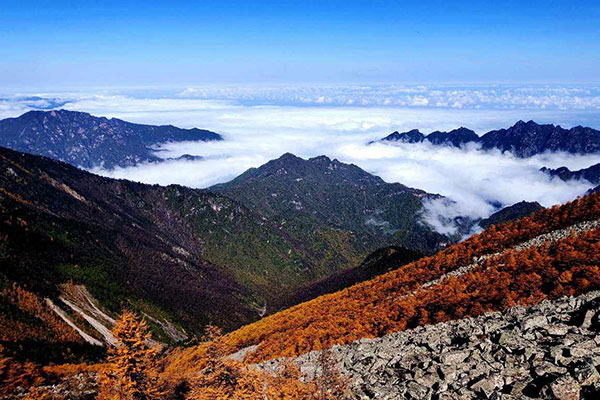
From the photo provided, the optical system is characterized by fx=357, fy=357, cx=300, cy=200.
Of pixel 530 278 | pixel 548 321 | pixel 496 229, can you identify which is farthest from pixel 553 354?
pixel 496 229

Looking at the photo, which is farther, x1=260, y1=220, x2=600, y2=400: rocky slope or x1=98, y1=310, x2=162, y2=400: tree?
x1=98, y1=310, x2=162, y2=400: tree

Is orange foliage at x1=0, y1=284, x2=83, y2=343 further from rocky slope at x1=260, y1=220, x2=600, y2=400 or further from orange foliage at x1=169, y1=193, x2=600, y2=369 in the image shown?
rocky slope at x1=260, y1=220, x2=600, y2=400

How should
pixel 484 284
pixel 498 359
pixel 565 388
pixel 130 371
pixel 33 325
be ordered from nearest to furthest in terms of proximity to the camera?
pixel 565 388, pixel 498 359, pixel 130 371, pixel 484 284, pixel 33 325

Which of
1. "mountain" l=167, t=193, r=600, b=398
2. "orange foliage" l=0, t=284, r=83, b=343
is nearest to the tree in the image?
"mountain" l=167, t=193, r=600, b=398

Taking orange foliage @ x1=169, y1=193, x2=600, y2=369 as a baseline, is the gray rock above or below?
above

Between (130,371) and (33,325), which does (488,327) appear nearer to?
(130,371)

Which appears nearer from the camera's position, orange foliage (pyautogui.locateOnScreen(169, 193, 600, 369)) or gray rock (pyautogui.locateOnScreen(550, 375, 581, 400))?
gray rock (pyautogui.locateOnScreen(550, 375, 581, 400))

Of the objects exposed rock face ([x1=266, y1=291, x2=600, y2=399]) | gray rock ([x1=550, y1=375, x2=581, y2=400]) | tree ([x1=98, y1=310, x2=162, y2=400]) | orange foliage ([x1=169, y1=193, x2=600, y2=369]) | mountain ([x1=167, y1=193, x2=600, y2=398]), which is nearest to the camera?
gray rock ([x1=550, y1=375, x2=581, y2=400])

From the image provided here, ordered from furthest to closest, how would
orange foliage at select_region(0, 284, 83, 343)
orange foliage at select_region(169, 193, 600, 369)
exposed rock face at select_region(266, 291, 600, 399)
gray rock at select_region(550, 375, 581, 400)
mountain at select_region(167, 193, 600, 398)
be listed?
orange foliage at select_region(0, 284, 83, 343)
orange foliage at select_region(169, 193, 600, 369)
mountain at select_region(167, 193, 600, 398)
exposed rock face at select_region(266, 291, 600, 399)
gray rock at select_region(550, 375, 581, 400)

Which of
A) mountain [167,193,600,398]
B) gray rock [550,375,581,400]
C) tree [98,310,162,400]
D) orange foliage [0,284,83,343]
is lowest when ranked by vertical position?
orange foliage [0,284,83,343]

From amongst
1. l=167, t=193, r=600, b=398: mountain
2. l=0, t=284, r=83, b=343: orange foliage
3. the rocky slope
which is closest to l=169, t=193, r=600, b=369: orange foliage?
l=167, t=193, r=600, b=398: mountain

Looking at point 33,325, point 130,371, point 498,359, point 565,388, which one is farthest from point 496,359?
point 33,325
